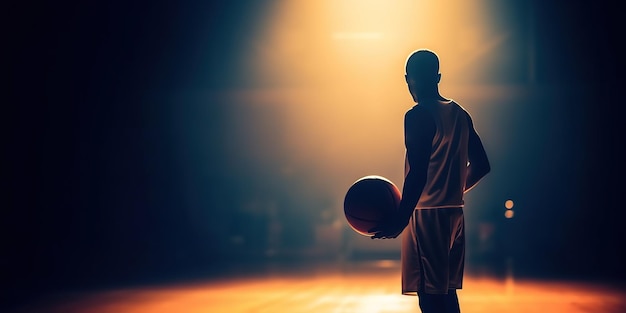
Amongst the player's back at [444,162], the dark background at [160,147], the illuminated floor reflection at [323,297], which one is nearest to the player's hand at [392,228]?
the player's back at [444,162]

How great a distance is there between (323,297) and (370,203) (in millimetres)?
3505

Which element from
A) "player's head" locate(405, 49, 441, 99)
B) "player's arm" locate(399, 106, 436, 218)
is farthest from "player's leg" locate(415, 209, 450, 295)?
"player's head" locate(405, 49, 441, 99)

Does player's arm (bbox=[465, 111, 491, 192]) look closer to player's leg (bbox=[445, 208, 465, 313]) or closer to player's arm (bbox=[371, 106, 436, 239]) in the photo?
player's leg (bbox=[445, 208, 465, 313])

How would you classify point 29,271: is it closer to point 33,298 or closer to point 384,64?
point 33,298

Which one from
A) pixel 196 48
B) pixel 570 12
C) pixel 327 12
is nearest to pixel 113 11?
pixel 196 48

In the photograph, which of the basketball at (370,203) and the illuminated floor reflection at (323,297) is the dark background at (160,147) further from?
the basketball at (370,203)

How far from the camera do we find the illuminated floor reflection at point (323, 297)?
5.04m

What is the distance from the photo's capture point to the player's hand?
82.9 inches

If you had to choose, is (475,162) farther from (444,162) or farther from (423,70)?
(423,70)

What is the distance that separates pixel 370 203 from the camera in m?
2.37

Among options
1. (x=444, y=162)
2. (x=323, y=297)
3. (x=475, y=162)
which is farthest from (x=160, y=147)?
(x=444, y=162)

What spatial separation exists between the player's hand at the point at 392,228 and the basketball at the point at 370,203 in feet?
0.26

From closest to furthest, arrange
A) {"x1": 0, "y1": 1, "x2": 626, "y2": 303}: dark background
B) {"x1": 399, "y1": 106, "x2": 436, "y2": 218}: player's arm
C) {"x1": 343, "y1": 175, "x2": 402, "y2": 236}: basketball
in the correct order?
{"x1": 399, "y1": 106, "x2": 436, "y2": 218}: player's arm < {"x1": 343, "y1": 175, "x2": 402, "y2": 236}: basketball < {"x1": 0, "y1": 1, "x2": 626, "y2": 303}: dark background

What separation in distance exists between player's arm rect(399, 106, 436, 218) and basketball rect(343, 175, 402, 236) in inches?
9.7
